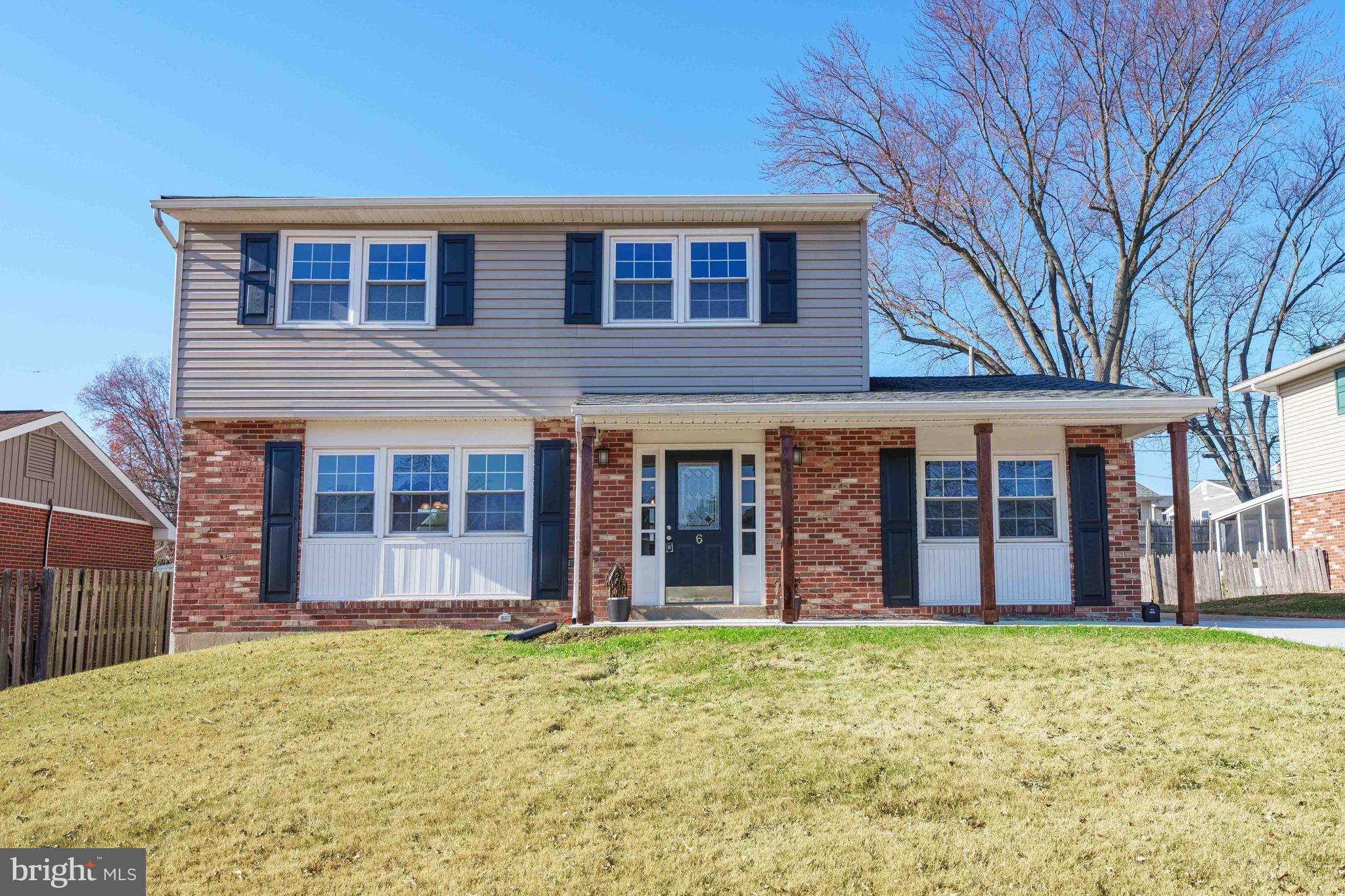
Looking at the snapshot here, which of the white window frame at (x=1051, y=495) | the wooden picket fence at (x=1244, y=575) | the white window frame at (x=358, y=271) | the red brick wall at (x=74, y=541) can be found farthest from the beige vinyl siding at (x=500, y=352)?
the wooden picket fence at (x=1244, y=575)

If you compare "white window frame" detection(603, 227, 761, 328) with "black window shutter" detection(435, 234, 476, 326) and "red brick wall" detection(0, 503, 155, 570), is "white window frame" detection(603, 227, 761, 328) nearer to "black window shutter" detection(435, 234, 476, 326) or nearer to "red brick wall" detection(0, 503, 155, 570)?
"black window shutter" detection(435, 234, 476, 326)

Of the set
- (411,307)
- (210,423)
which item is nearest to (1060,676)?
(411,307)

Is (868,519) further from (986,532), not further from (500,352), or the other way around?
(500,352)

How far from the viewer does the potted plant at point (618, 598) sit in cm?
1106

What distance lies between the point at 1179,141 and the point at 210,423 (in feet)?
65.6

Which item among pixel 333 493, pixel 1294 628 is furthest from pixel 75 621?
pixel 1294 628

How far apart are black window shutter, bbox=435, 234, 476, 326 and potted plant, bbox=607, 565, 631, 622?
11.6 ft

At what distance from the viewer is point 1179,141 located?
21.7m

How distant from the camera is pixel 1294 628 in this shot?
1098 cm

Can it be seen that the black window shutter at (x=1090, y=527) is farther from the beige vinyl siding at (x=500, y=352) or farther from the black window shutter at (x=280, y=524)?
the black window shutter at (x=280, y=524)

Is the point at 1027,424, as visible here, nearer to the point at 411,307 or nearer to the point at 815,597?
→ the point at 815,597

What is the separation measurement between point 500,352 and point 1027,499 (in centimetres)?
656

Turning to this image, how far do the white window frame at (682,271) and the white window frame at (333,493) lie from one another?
3.26m
